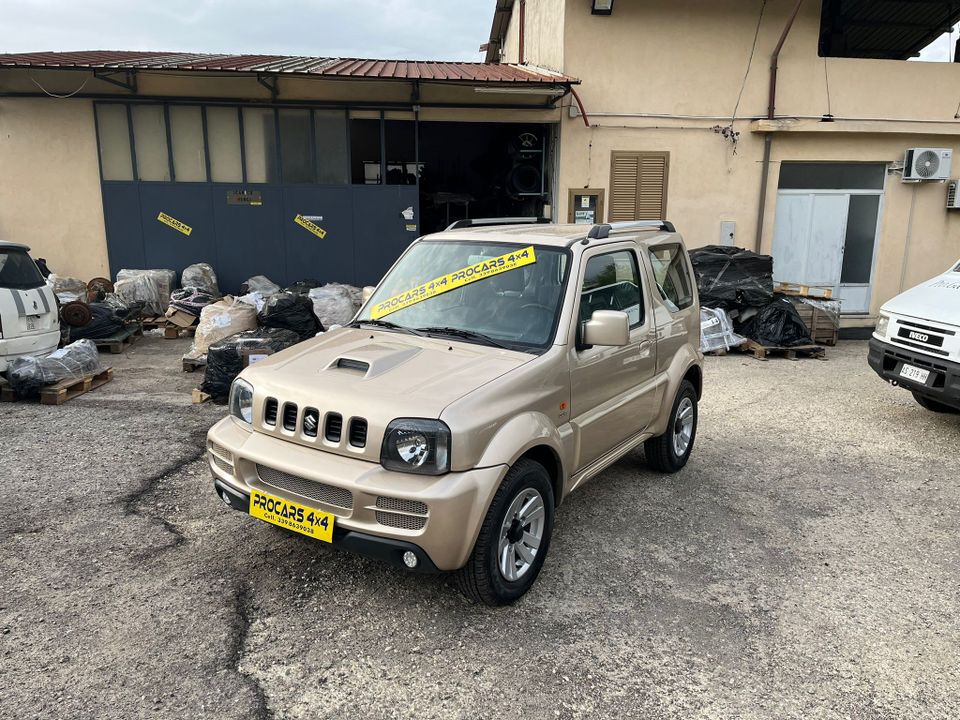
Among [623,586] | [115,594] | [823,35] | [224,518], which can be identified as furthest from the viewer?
[823,35]

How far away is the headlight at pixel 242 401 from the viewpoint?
3570 mm

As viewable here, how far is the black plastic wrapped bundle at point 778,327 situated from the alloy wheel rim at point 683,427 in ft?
16.3

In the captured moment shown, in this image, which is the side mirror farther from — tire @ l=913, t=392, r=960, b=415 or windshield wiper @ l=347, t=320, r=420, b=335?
tire @ l=913, t=392, r=960, b=415

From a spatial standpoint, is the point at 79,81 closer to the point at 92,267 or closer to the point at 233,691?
the point at 92,267

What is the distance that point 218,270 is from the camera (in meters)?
11.2

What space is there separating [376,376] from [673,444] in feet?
9.05

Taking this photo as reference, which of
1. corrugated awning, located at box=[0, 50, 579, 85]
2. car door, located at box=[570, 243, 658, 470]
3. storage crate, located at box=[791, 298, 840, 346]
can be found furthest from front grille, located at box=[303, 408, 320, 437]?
storage crate, located at box=[791, 298, 840, 346]

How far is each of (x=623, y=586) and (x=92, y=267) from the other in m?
10.5

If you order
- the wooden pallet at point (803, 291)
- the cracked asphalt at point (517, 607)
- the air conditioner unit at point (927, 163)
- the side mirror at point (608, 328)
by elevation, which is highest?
the air conditioner unit at point (927, 163)

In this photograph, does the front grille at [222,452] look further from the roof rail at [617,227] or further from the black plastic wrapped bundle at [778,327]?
the black plastic wrapped bundle at [778,327]

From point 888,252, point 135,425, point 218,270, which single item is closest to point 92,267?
point 218,270

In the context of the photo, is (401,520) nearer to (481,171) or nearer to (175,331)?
(175,331)

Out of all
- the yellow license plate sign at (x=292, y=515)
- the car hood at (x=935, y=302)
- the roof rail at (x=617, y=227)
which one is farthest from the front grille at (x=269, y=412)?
the car hood at (x=935, y=302)

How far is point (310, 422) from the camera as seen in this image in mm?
3279
